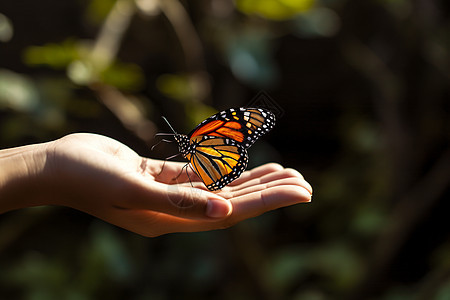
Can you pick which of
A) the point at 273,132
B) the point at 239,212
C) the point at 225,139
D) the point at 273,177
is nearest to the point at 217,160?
the point at 225,139

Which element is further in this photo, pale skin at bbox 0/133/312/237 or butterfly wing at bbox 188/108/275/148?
butterfly wing at bbox 188/108/275/148

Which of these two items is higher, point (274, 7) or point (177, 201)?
point (274, 7)

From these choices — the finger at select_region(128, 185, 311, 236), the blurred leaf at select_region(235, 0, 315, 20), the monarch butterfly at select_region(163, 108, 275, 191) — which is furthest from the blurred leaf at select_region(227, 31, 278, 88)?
the finger at select_region(128, 185, 311, 236)

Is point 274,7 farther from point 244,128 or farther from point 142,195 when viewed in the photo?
point 142,195

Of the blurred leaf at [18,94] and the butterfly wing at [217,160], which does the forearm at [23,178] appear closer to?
the butterfly wing at [217,160]

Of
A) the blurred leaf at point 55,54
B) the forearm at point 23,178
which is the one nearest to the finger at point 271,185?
the forearm at point 23,178

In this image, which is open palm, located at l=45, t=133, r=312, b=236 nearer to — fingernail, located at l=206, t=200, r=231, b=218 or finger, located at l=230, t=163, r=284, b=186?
fingernail, located at l=206, t=200, r=231, b=218

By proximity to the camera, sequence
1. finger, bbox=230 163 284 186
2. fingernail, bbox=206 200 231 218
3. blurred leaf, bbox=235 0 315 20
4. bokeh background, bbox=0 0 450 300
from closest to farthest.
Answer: fingernail, bbox=206 200 231 218, finger, bbox=230 163 284 186, blurred leaf, bbox=235 0 315 20, bokeh background, bbox=0 0 450 300
